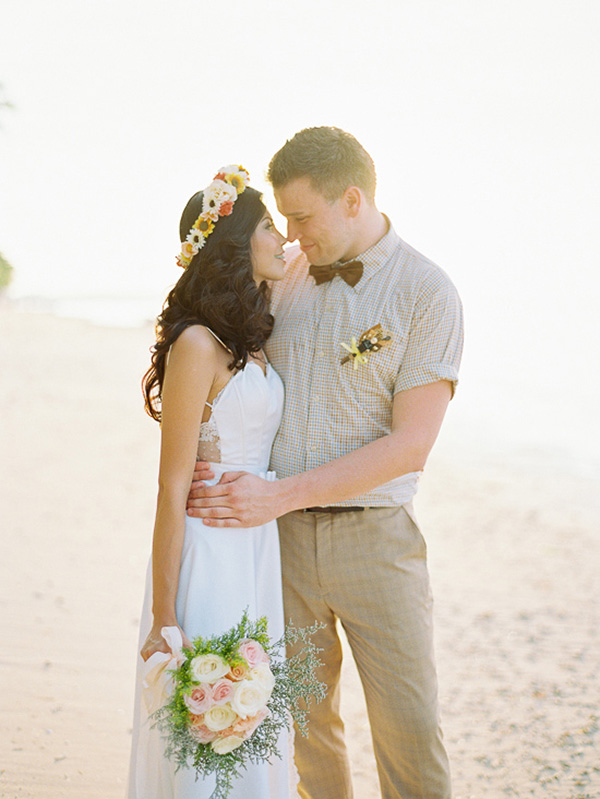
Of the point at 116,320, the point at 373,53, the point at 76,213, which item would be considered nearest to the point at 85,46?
the point at 76,213

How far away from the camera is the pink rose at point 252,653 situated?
2270 millimetres

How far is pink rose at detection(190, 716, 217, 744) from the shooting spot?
2.21m

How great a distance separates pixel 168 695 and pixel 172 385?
0.92 metres

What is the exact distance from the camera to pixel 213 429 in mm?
2791

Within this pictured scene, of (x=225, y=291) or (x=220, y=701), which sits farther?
(x=225, y=291)

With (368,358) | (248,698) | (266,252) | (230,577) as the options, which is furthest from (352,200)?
(248,698)

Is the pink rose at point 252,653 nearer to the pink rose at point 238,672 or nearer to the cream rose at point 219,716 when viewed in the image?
the pink rose at point 238,672

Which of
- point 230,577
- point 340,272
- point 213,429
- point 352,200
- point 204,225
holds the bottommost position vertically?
point 230,577

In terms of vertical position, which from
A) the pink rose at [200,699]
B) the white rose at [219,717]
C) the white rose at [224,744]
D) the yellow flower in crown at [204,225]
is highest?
the yellow flower in crown at [204,225]

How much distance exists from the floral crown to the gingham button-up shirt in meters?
0.44

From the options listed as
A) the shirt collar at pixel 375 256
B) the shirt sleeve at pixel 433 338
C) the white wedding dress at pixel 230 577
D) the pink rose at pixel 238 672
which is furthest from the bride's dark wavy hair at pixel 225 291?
the pink rose at pixel 238 672

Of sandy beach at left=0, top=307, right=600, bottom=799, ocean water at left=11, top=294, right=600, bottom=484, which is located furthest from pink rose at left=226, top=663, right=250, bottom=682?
ocean water at left=11, top=294, right=600, bottom=484

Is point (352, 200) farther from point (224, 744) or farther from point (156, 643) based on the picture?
point (224, 744)

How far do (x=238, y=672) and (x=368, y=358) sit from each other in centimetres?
112
